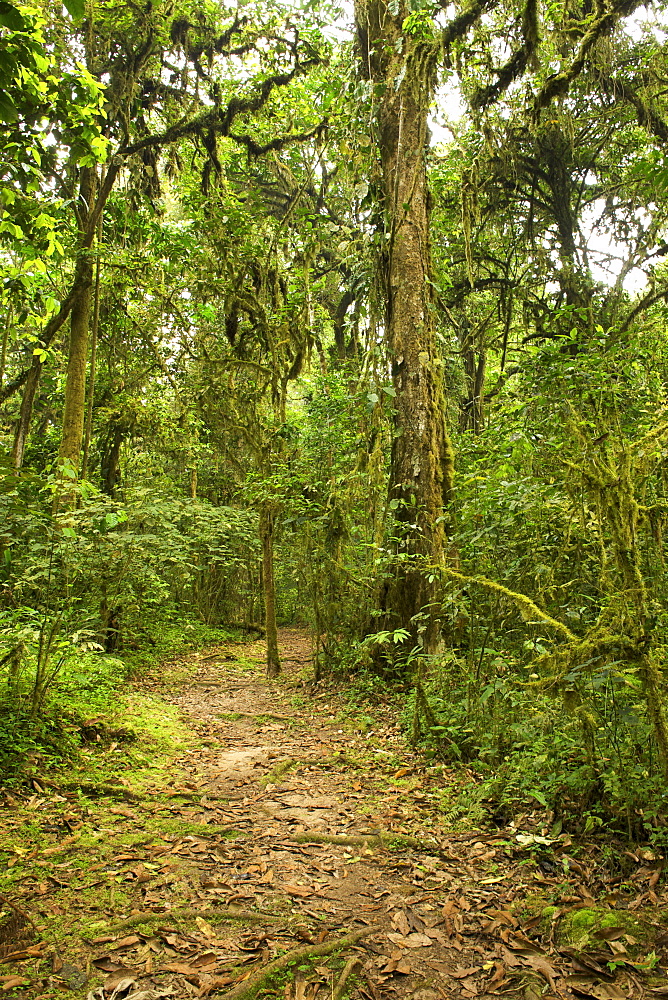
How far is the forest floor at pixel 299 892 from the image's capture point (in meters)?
2.27

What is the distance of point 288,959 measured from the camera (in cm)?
241

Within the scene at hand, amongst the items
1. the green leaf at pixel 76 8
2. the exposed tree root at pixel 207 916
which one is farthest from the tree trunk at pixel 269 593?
the green leaf at pixel 76 8

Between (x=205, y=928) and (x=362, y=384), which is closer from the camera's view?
(x=205, y=928)

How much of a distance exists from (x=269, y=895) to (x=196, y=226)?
26.7 feet

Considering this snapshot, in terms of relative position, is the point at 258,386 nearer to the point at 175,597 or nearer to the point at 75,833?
the point at 175,597

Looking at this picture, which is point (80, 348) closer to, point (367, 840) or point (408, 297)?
point (408, 297)

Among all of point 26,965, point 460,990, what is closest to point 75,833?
point 26,965

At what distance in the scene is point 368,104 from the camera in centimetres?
736

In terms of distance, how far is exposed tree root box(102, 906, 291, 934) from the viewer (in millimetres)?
2680

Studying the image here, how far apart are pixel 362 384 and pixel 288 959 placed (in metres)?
5.80

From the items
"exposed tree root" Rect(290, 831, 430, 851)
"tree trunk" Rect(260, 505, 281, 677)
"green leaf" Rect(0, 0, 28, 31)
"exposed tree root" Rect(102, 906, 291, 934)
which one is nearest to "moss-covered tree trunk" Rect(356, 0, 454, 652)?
"tree trunk" Rect(260, 505, 281, 677)

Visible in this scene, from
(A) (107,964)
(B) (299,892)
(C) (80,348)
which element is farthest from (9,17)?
(C) (80,348)

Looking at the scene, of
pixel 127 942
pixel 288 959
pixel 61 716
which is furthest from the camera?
pixel 61 716

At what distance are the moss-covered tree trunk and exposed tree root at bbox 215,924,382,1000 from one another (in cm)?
377
